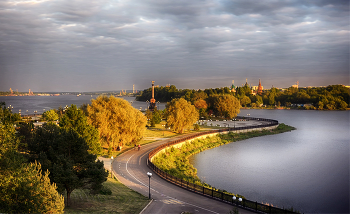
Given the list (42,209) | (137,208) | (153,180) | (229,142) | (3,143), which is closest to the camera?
(42,209)

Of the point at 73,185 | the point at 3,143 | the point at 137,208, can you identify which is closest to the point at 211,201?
the point at 137,208

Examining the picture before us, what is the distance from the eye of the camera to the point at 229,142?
5738cm

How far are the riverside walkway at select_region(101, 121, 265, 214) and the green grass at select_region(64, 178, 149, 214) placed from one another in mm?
837

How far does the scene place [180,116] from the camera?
57531 mm

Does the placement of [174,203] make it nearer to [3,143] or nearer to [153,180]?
[153,180]

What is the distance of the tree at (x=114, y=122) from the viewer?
3944 cm

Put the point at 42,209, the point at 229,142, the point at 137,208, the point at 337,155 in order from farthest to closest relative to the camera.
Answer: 1. the point at 229,142
2. the point at 337,155
3. the point at 137,208
4. the point at 42,209

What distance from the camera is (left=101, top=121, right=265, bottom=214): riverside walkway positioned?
19.3 metres

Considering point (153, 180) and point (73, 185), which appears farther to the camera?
point (153, 180)

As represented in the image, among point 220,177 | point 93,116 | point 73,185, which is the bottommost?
point 220,177

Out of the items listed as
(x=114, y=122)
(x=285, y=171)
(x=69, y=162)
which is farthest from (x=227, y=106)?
(x=69, y=162)

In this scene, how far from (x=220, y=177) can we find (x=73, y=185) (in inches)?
781

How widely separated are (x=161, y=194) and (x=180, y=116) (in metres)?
35.4

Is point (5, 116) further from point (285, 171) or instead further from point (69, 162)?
point (285, 171)
